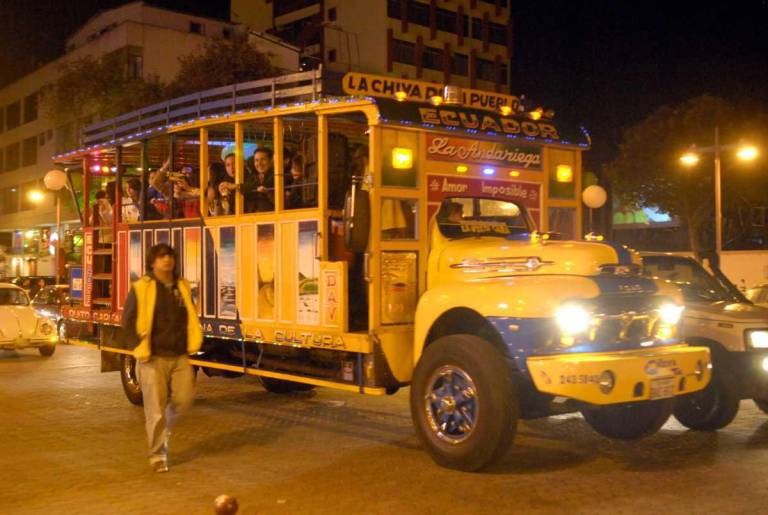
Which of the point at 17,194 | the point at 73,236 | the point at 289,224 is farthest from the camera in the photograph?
the point at 17,194

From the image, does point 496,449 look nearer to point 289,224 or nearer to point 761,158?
point 289,224

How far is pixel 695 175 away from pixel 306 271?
32040mm

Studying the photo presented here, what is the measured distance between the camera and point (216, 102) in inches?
394

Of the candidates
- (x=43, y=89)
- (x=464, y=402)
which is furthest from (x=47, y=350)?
(x=43, y=89)

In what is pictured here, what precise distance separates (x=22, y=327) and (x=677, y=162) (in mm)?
28241

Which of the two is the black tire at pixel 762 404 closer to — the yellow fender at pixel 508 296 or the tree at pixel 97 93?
the yellow fender at pixel 508 296

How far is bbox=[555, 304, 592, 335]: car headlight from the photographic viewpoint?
6.86 metres

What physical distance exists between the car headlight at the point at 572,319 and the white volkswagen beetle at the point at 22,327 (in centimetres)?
1382

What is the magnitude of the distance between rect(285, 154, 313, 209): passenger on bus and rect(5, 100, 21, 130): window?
52242 millimetres

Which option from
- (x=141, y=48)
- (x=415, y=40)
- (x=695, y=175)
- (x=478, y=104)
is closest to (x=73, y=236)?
(x=478, y=104)

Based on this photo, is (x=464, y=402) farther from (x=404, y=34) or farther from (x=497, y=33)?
(x=497, y=33)

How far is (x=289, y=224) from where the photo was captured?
895 centimetres

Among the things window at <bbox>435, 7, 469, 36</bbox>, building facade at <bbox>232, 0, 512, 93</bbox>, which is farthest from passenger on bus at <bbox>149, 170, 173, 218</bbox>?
window at <bbox>435, 7, 469, 36</bbox>

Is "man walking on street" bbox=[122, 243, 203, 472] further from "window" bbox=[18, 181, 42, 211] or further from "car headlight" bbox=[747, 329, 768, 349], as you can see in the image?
"window" bbox=[18, 181, 42, 211]
